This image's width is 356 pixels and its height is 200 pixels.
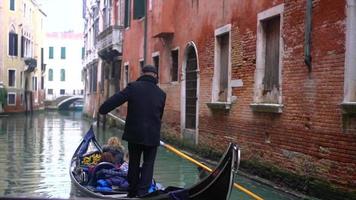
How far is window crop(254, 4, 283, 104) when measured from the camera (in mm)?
8555

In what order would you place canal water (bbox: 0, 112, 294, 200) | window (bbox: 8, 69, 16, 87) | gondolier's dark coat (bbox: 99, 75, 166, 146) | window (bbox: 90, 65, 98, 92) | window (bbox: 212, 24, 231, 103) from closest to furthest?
1. gondolier's dark coat (bbox: 99, 75, 166, 146)
2. canal water (bbox: 0, 112, 294, 200)
3. window (bbox: 212, 24, 231, 103)
4. window (bbox: 90, 65, 98, 92)
5. window (bbox: 8, 69, 16, 87)

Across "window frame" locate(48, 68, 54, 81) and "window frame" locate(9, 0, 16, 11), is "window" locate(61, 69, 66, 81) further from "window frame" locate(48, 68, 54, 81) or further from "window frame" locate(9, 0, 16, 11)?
"window frame" locate(9, 0, 16, 11)

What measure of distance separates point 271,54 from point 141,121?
388cm

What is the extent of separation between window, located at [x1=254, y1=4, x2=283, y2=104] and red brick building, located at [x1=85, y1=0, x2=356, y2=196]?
0.05 ft

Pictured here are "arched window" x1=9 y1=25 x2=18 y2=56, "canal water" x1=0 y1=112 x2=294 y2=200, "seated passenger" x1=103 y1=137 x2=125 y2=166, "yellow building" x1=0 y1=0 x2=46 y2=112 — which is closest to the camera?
"seated passenger" x1=103 y1=137 x2=125 y2=166

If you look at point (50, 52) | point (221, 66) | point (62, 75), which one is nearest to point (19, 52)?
point (62, 75)

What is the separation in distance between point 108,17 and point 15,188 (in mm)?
18340

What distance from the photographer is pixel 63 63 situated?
5947 centimetres

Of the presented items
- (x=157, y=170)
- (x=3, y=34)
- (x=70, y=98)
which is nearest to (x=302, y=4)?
(x=157, y=170)

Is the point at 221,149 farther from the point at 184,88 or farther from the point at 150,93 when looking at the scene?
the point at 150,93

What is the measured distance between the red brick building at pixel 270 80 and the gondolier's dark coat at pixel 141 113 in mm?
2295

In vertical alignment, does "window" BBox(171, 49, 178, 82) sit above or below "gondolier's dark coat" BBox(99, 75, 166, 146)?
above

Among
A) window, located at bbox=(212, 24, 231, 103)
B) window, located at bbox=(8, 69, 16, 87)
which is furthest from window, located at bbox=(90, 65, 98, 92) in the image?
window, located at bbox=(212, 24, 231, 103)

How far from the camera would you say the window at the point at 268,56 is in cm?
855
